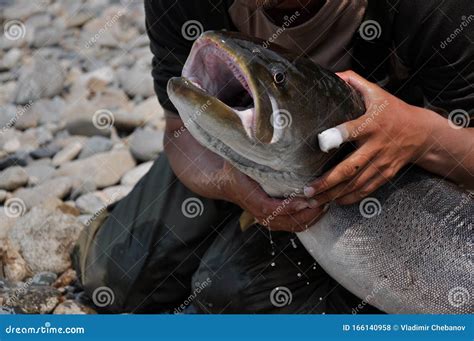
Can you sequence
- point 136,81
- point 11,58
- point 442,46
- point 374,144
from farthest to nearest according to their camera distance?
point 11,58 → point 136,81 → point 442,46 → point 374,144

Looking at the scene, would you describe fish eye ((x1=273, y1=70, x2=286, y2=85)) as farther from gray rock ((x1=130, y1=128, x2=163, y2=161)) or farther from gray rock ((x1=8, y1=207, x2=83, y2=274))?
gray rock ((x1=130, y1=128, x2=163, y2=161))

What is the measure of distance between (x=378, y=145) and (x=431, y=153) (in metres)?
0.38

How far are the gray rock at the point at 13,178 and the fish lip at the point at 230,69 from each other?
321cm

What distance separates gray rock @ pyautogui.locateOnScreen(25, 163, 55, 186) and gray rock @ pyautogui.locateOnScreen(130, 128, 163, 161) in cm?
64

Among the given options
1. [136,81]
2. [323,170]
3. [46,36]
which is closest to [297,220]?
[323,170]

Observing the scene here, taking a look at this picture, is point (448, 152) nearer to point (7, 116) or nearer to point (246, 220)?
point (246, 220)

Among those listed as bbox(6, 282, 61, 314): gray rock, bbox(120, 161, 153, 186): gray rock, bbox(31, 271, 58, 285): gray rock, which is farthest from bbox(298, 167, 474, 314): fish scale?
bbox(120, 161, 153, 186): gray rock

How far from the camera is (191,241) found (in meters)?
5.36

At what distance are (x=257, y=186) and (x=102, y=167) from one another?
2.72 m

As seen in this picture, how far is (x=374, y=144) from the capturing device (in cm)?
393

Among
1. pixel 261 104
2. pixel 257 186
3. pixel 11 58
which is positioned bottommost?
pixel 11 58

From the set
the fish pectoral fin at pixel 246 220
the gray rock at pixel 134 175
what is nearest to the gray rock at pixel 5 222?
the gray rock at pixel 134 175

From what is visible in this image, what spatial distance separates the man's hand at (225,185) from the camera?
417cm

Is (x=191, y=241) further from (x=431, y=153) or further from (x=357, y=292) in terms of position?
(x=431, y=153)
